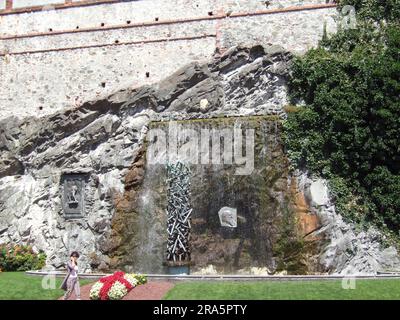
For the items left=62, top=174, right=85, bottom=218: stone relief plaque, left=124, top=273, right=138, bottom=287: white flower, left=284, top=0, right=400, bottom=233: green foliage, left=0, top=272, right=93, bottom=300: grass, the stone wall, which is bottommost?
left=0, top=272, right=93, bottom=300: grass

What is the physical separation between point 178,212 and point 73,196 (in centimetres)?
421

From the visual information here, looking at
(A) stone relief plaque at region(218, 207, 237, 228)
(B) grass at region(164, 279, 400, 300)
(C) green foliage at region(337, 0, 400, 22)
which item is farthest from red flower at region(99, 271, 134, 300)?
(C) green foliage at region(337, 0, 400, 22)

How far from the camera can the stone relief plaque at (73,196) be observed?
814 inches

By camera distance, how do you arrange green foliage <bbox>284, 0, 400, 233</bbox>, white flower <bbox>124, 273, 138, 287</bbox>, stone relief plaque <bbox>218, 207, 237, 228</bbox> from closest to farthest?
white flower <bbox>124, 273, 138, 287</bbox>
green foliage <bbox>284, 0, 400, 233</bbox>
stone relief plaque <bbox>218, 207, 237, 228</bbox>

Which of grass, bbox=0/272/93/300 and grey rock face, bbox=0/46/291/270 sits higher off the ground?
grey rock face, bbox=0/46/291/270

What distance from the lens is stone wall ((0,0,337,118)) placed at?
854 inches

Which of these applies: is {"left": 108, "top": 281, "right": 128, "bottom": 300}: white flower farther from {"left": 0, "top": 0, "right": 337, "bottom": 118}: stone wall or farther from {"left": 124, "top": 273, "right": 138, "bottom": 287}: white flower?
{"left": 0, "top": 0, "right": 337, "bottom": 118}: stone wall

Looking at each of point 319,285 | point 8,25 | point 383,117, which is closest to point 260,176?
point 383,117

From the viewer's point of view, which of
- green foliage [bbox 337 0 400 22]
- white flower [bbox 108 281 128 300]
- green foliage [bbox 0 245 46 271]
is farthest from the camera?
green foliage [bbox 337 0 400 22]

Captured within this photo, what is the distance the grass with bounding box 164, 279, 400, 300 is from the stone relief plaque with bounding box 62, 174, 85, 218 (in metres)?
7.26

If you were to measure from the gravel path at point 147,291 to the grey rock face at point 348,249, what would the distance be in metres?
5.48

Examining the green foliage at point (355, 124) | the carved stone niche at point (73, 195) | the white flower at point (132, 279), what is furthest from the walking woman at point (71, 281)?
the green foliage at point (355, 124)

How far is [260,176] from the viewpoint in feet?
61.9

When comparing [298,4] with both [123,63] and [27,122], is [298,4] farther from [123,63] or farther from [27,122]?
[27,122]
